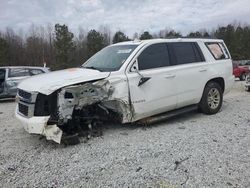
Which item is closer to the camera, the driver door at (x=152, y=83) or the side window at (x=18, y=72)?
the driver door at (x=152, y=83)

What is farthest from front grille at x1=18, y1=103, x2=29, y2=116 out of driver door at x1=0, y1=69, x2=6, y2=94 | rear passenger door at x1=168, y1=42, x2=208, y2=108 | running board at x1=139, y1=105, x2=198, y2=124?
driver door at x1=0, y1=69, x2=6, y2=94

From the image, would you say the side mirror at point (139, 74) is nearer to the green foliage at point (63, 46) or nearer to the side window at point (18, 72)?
the side window at point (18, 72)

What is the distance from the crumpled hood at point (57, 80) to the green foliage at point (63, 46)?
31.8 m

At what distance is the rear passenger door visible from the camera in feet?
22.5

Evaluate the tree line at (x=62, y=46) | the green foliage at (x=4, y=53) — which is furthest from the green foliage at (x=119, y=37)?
the green foliage at (x=4, y=53)

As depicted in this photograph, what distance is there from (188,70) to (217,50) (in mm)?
1513

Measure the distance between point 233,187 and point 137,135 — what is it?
2.50 meters

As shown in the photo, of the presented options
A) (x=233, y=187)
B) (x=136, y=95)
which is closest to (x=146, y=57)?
(x=136, y=95)

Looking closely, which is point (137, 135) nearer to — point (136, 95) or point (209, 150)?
point (136, 95)

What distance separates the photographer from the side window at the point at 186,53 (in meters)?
7.01

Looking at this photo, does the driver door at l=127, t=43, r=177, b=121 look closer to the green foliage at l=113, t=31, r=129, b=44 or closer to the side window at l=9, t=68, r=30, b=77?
the side window at l=9, t=68, r=30, b=77

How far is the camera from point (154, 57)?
21.7ft

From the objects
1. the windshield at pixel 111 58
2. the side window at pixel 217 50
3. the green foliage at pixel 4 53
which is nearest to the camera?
the windshield at pixel 111 58

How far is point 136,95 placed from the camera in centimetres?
606
